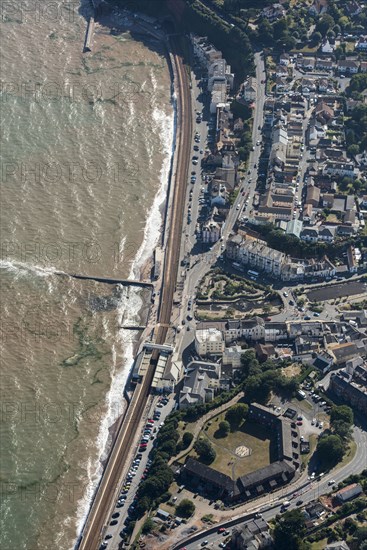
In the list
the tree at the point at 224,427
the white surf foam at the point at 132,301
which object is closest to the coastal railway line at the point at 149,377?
the white surf foam at the point at 132,301

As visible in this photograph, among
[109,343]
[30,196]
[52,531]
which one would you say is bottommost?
[52,531]

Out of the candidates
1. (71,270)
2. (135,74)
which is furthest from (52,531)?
(135,74)

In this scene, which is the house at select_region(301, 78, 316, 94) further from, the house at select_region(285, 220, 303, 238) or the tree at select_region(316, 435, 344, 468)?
the tree at select_region(316, 435, 344, 468)

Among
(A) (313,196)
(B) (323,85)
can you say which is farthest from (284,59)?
(A) (313,196)

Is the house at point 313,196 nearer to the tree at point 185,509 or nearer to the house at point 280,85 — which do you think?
the house at point 280,85

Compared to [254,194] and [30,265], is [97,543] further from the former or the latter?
[254,194]

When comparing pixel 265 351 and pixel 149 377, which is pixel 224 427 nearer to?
pixel 149 377
